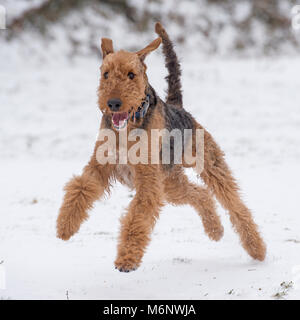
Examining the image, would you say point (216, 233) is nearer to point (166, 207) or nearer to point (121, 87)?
point (166, 207)

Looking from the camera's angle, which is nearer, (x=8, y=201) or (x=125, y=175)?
(x=125, y=175)

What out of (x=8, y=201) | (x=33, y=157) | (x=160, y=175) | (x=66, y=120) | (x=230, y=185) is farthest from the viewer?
(x=66, y=120)

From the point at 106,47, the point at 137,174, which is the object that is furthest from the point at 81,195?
the point at 106,47

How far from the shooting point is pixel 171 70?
4047mm

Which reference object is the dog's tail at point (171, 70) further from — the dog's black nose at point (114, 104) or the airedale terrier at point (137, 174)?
the dog's black nose at point (114, 104)

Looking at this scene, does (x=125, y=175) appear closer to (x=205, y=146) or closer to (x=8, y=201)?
(x=205, y=146)

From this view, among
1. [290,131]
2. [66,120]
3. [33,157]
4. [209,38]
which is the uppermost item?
[209,38]

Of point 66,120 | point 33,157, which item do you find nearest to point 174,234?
point 33,157

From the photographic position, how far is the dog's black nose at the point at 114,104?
9.28 feet

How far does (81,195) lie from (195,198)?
136 centimetres

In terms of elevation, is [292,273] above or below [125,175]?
below

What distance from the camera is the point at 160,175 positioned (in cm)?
329

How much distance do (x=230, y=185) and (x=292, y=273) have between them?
0.85 meters

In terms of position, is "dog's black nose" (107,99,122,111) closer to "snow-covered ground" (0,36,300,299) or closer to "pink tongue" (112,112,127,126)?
"pink tongue" (112,112,127,126)
